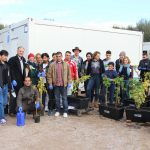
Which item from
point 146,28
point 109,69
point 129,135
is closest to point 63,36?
point 109,69

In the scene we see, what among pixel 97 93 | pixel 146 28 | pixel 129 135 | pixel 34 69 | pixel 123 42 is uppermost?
pixel 146 28

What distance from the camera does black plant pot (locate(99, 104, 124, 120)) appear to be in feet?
29.6

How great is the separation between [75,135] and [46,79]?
253 cm

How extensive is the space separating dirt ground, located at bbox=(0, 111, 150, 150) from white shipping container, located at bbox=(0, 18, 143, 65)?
10.1 feet

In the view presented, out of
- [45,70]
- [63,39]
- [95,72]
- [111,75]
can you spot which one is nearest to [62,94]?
[45,70]

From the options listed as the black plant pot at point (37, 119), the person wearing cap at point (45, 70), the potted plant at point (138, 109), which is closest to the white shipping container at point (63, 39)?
the person wearing cap at point (45, 70)

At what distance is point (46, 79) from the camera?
31.1ft

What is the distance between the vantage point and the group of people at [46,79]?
8641 millimetres

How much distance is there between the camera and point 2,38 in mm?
13148

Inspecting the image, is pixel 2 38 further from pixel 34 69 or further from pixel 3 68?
pixel 3 68

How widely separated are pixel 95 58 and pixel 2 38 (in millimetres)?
4547

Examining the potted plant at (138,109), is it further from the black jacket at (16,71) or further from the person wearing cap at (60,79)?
→ the black jacket at (16,71)

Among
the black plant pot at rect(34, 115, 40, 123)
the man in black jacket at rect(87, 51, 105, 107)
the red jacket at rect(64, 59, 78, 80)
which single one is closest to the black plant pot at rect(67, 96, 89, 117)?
the red jacket at rect(64, 59, 78, 80)

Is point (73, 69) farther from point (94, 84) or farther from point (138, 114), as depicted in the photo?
point (138, 114)
